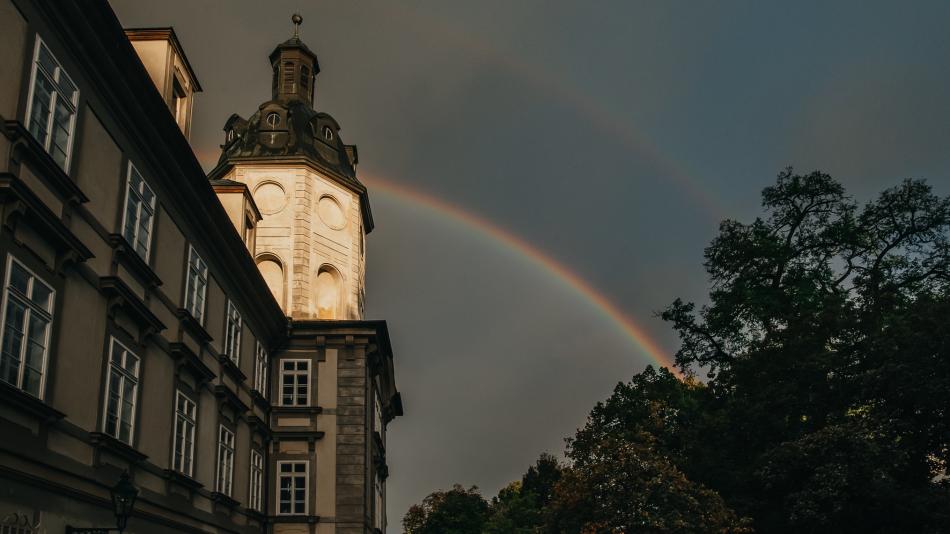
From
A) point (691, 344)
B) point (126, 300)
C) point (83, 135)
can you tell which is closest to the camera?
point (83, 135)

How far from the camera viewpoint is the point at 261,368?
31891 mm

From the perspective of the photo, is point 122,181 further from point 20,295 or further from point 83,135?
point 20,295

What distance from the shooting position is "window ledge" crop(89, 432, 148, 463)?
15359 millimetres

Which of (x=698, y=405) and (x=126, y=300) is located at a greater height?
(x=698, y=405)

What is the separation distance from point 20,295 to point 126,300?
4.23 m

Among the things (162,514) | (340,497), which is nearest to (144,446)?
(162,514)

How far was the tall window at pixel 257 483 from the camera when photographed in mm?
28828

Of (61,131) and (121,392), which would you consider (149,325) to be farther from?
(61,131)

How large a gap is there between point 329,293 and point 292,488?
1054cm

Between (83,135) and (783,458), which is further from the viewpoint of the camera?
(783,458)

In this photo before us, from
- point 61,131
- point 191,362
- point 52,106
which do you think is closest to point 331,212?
point 191,362

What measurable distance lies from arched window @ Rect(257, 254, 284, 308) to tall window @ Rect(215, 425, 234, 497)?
12954 millimetres

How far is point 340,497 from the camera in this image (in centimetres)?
3294

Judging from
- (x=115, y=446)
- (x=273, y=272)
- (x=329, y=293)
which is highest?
(x=273, y=272)
